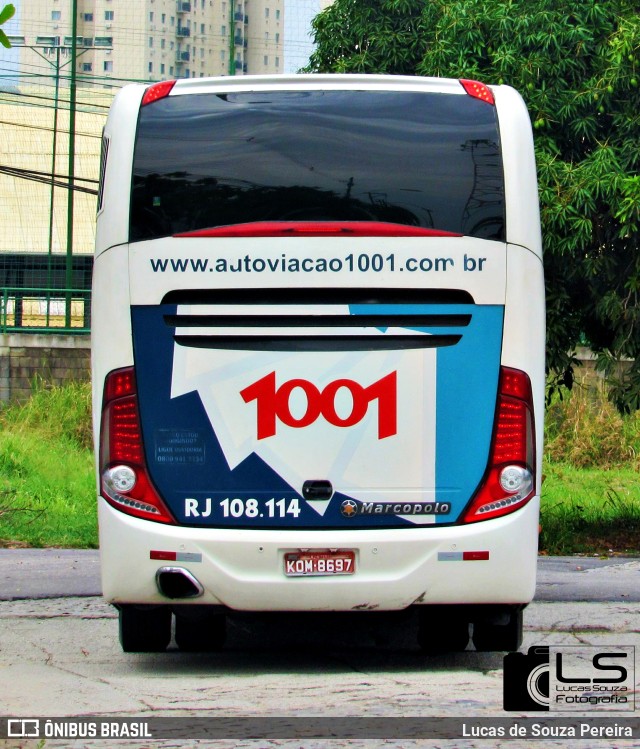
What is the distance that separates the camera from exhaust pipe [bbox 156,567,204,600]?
670 centimetres

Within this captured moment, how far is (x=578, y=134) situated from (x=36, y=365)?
56.0 feet

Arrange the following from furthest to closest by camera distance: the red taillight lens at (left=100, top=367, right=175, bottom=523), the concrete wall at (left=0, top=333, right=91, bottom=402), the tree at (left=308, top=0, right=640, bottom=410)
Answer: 1. the concrete wall at (left=0, top=333, right=91, bottom=402)
2. the tree at (left=308, top=0, right=640, bottom=410)
3. the red taillight lens at (left=100, top=367, right=175, bottom=523)

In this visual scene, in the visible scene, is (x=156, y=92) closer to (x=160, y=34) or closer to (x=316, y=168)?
(x=316, y=168)

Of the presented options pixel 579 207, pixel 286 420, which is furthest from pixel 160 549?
pixel 579 207

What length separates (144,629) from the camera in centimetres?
751

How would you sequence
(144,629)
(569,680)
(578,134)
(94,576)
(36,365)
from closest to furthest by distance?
(569,680) → (144,629) → (94,576) → (578,134) → (36,365)

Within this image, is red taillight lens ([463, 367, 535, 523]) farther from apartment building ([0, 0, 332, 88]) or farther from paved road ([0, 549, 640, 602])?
apartment building ([0, 0, 332, 88])

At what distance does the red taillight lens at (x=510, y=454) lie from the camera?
6.82 metres

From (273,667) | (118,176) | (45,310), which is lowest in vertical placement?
(45,310)

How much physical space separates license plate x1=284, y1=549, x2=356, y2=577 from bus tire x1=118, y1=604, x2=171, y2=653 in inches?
43.0

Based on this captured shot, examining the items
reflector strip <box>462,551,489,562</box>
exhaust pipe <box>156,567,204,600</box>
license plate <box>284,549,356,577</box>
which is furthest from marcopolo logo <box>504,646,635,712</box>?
exhaust pipe <box>156,567,204,600</box>

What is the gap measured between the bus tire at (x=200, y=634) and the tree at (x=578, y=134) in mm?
5286

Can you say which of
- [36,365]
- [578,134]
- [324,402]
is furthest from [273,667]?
[36,365]

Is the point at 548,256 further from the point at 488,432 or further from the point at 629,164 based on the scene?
the point at 488,432
